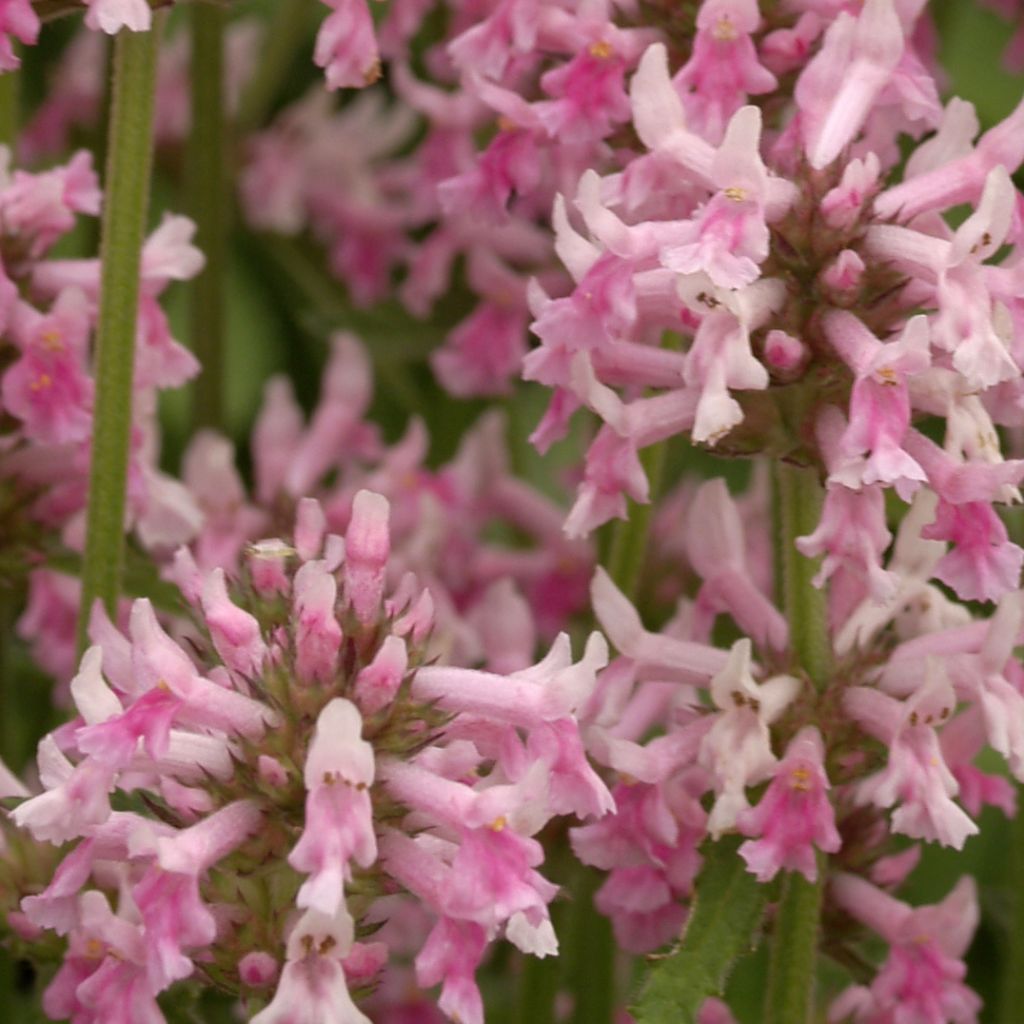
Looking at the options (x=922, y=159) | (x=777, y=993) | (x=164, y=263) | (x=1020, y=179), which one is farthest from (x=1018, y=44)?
(x=777, y=993)

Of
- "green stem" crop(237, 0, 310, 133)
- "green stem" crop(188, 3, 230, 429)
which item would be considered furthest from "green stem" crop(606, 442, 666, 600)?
"green stem" crop(237, 0, 310, 133)

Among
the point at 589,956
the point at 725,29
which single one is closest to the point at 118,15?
the point at 725,29

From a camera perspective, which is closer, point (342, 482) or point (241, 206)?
point (342, 482)

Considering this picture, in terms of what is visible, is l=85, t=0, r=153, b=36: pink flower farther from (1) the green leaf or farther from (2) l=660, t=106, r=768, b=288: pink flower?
(1) the green leaf

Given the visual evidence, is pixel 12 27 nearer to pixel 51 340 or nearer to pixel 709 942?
pixel 51 340

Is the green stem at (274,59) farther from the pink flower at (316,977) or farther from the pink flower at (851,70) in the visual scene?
the pink flower at (316,977)

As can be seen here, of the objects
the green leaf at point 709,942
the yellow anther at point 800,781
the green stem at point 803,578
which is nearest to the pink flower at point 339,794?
the green leaf at point 709,942

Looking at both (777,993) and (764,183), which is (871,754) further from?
(764,183)
